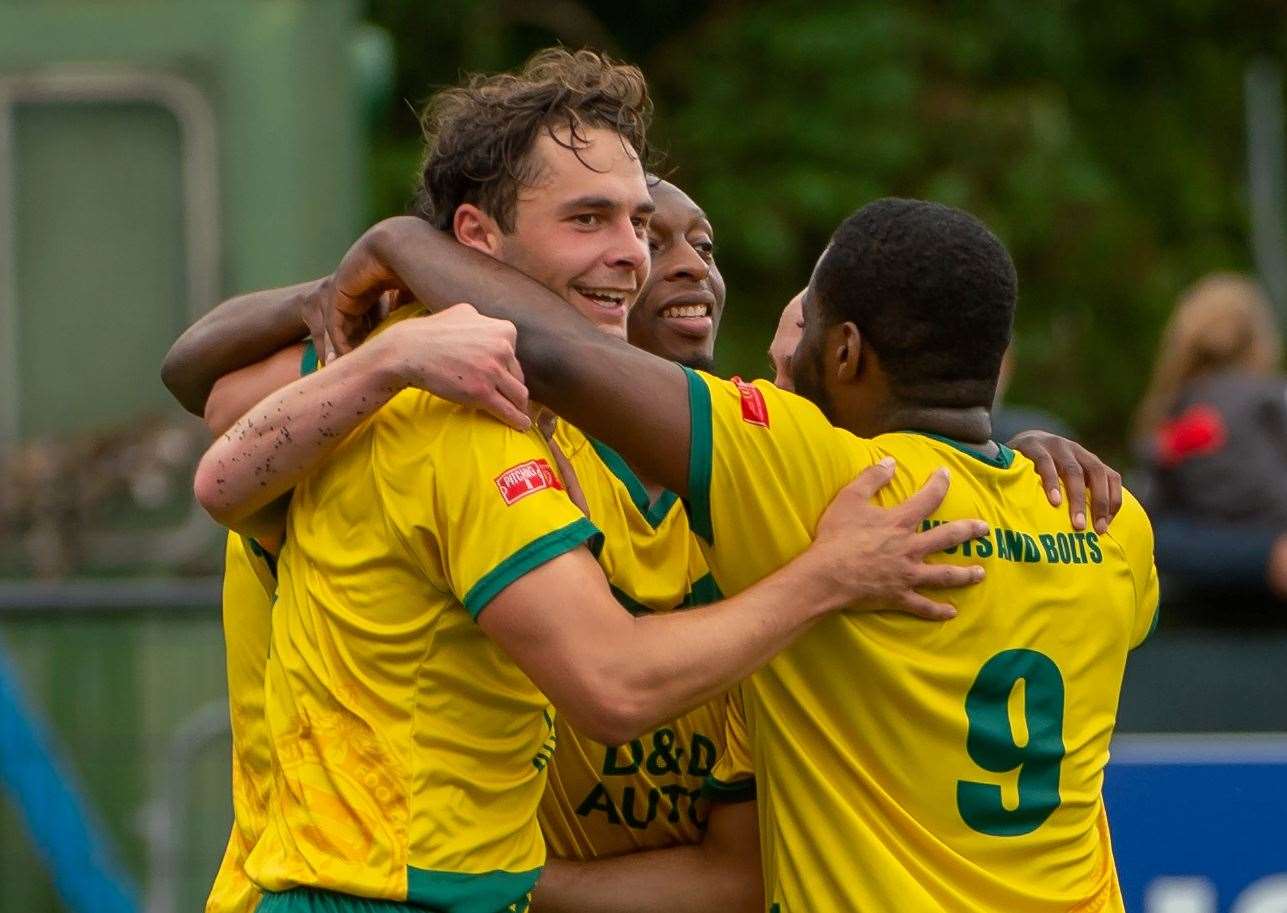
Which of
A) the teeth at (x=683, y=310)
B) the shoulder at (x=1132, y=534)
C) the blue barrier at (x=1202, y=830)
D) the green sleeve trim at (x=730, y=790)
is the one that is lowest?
the blue barrier at (x=1202, y=830)

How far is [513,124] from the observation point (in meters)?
3.25

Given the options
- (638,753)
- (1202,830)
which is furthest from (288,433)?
(1202,830)

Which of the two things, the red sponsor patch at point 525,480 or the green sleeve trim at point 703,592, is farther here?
the green sleeve trim at point 703,592

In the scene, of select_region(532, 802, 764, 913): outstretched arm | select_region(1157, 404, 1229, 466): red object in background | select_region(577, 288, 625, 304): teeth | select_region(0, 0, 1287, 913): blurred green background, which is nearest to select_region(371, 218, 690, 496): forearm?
select_region(577, 288, 625, 304): teeth

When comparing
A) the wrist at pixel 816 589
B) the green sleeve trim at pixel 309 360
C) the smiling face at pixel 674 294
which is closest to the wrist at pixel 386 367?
the green sleeve trim at pixel 309 360

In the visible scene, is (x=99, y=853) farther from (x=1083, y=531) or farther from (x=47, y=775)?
(x=1083, y=531)

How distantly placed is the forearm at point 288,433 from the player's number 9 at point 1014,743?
3.28ft

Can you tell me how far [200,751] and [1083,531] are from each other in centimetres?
465

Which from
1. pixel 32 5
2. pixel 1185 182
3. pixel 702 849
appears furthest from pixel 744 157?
pixel 702 849

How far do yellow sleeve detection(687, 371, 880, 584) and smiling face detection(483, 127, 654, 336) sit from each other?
235mm

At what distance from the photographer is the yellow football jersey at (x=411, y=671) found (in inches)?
119

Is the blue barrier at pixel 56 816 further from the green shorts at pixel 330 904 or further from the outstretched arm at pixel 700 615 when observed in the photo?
the outstretched arm at pixel 700 615

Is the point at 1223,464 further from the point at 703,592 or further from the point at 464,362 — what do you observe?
the point at 464,362

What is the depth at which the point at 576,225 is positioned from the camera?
3.27m
